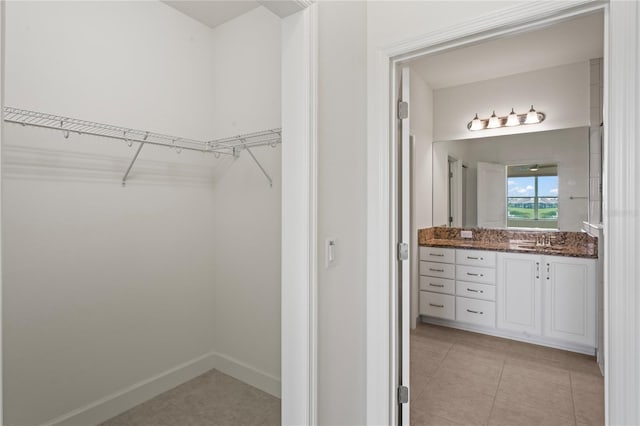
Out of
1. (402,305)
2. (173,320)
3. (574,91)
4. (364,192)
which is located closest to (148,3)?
(364,192)

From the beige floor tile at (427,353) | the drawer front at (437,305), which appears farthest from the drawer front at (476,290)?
the beige floor tile at (427,353)

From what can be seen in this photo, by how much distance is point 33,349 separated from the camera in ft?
6.49

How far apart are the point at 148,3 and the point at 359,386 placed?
9.19 ft

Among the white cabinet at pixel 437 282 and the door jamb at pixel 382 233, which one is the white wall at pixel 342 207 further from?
the white cabinet at pixel 437 282

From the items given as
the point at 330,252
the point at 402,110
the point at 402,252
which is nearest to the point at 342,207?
the point at 330,252

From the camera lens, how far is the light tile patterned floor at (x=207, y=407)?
227 centimetres

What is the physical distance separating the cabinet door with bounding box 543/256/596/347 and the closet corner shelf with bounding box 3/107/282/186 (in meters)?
2.73

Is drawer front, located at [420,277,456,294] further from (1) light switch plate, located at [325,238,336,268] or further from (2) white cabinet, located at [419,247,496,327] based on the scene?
(1) light switch plate, located at [325,238,336,268]

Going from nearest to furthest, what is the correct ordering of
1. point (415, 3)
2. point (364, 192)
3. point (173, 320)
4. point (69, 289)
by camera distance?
point (415, 3) < point (364, 192) < point (69, 289) < point (173, 320)

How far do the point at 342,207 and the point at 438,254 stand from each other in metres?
2.58

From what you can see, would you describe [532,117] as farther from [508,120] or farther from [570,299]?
[570,299]

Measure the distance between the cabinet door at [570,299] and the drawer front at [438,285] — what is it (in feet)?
2.84

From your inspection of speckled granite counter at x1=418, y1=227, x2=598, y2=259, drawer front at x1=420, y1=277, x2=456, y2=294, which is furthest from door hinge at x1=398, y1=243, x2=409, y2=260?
drawer front at x1=420, y1=277, x2=456, y2=294

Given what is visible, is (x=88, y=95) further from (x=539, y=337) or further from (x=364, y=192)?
(x=539, y=337)
